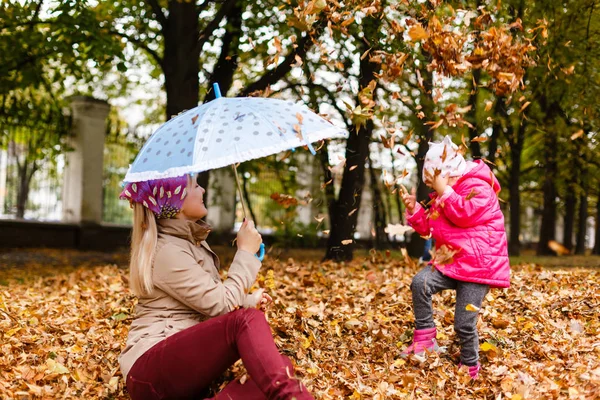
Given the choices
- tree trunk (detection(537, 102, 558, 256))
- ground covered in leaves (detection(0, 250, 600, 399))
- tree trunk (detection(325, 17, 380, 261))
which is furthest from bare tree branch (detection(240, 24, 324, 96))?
tree trunk (detection(537, 102, 558, 256))

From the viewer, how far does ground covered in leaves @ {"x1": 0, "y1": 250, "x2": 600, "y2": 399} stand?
13.0ft

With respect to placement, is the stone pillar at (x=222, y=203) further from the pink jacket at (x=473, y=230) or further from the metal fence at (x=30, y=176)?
the pink jacket at (x=473, y=230)

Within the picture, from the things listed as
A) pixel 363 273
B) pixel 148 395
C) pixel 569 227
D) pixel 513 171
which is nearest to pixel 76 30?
pixel 363 273

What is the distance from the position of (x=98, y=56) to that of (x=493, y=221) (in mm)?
6763

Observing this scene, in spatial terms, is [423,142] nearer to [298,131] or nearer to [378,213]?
[378,213]

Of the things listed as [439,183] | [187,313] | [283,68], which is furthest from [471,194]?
[283,68]

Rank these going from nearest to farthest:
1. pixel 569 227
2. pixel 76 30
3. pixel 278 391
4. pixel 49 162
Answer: pixel 278 391 → pixel 76 30 → pixel 49 162 → pixel 569 227

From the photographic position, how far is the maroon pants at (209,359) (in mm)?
3105

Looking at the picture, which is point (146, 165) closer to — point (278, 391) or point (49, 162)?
point (278, 391)

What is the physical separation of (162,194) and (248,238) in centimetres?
53

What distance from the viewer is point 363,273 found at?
26.0 ft

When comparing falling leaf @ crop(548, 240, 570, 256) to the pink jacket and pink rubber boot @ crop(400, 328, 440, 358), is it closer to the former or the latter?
pink rubber boot @ crop(400, 328, 440, 358)

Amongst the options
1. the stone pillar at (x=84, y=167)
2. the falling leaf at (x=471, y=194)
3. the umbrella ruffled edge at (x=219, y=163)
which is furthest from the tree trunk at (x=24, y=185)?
the falling leaf at (x=471, y=194)

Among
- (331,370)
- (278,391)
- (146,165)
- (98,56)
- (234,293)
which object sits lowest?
(331,370)
